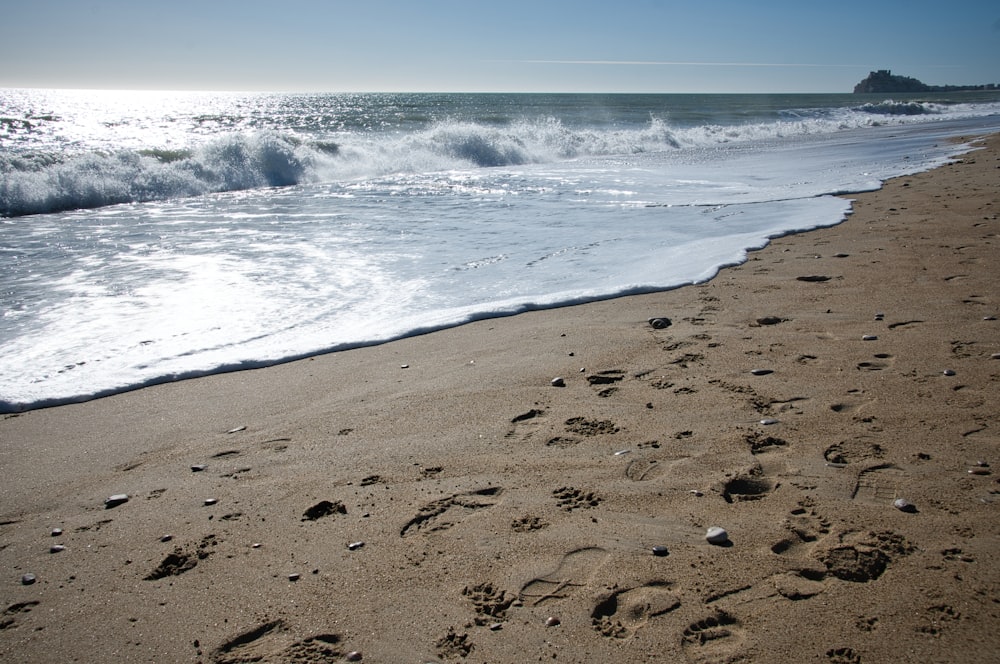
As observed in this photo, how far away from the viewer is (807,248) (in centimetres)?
587

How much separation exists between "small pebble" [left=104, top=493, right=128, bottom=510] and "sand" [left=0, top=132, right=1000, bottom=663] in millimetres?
25

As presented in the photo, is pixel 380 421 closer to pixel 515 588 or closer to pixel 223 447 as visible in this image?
pixel 223 447

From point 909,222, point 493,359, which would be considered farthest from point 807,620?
point 909,222

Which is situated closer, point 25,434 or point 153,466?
point 153,466

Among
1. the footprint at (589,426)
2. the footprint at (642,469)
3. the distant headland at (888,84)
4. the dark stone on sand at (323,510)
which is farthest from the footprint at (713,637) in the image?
the distant headland at (888,84)

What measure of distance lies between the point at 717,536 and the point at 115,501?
224 cm

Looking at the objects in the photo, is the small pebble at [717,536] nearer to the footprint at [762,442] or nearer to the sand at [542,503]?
the sand at [542,503]

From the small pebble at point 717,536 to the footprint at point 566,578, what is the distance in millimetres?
333

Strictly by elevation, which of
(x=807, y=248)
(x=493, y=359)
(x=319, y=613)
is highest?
(x=807, y=248)

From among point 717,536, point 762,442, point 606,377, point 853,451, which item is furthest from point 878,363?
point 717,536

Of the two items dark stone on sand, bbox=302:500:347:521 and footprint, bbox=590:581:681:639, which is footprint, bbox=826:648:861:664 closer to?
footprint, bbox=590:581:681:639

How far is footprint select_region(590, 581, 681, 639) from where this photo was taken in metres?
1.69

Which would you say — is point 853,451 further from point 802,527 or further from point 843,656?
point 843,656

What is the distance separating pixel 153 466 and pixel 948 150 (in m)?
17.1
